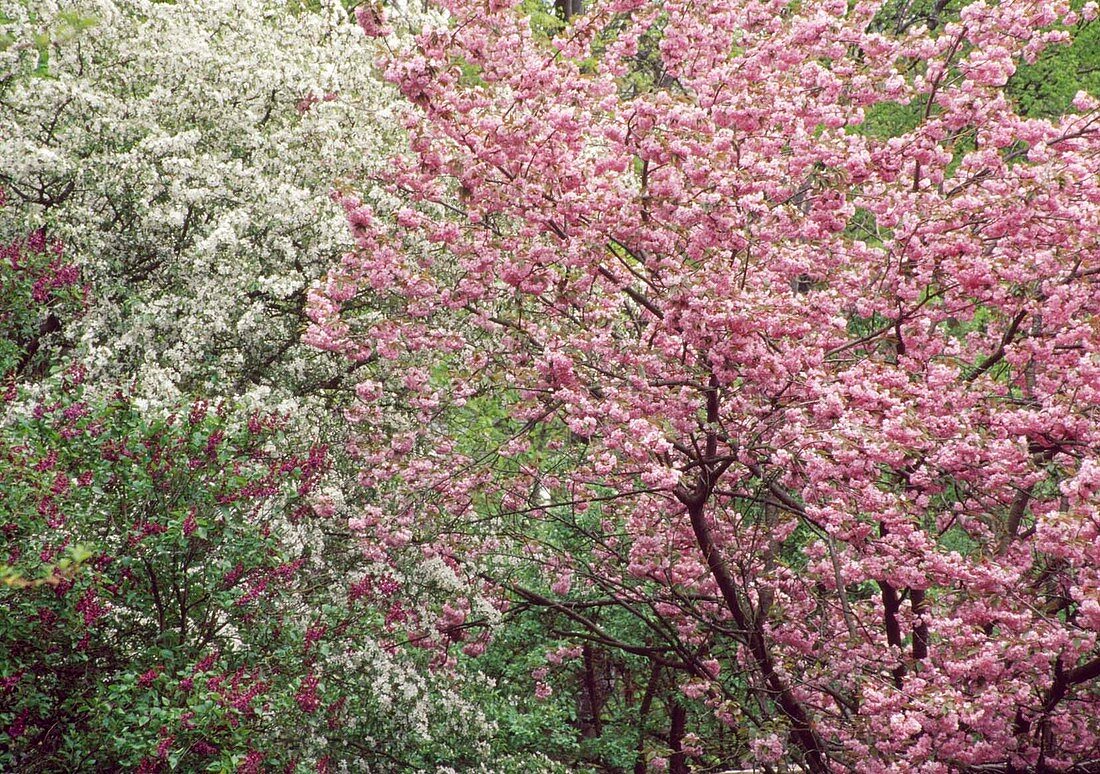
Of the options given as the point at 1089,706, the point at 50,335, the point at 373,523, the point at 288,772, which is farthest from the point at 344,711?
the point at 1089,706

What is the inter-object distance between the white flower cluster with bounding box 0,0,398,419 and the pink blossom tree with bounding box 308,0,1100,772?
854mm

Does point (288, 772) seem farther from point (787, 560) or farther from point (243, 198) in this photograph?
point (787, 560)

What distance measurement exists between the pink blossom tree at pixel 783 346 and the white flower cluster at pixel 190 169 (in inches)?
33.6

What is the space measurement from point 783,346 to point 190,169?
570 centimetres

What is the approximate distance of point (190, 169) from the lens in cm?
970

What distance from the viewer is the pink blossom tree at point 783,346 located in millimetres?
7090

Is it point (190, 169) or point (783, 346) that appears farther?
point (190, 169)

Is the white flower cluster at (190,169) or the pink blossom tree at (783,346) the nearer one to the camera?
the pink blossom tree at (783,346)

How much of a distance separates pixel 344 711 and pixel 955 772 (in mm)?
4575

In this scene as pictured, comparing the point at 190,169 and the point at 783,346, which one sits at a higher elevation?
the point at 190,169

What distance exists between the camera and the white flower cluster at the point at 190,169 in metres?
9.52

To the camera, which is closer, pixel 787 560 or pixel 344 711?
pixel 344 711

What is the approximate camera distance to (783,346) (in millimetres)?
7496

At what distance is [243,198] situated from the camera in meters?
10.1
